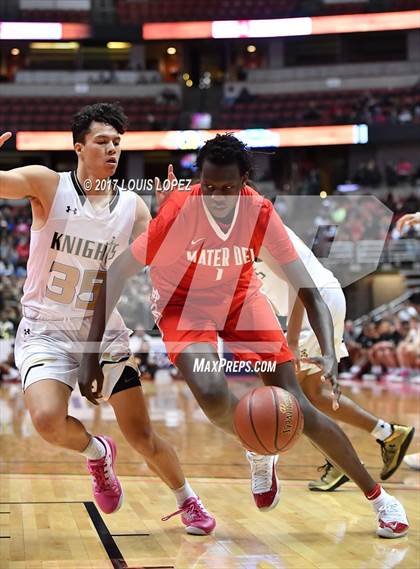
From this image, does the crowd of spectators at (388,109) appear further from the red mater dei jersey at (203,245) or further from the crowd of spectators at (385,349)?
the red mater dei jersey at (203,245)

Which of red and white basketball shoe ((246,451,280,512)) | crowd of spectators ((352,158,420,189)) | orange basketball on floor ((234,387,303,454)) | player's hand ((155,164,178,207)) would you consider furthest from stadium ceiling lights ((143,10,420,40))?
orange basketball on floor ((234,387,303,454))

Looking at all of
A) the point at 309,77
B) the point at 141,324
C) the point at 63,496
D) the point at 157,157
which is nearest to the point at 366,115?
the point at 309,77

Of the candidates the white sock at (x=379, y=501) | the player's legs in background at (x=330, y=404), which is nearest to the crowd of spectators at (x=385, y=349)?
the player's legs in background at (x=330, y=404)

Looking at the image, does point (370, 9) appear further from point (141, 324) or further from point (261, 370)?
point (261, 370)

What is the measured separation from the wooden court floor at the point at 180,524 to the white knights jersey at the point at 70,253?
1120 millimetres

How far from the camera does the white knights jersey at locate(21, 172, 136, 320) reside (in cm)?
413

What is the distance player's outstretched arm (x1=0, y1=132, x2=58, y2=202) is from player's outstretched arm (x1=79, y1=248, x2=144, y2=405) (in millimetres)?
524

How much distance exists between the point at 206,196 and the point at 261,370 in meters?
0.82

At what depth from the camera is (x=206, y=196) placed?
3846mm

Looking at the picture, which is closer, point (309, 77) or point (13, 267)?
point (13, 267)

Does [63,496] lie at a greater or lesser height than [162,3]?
lesser

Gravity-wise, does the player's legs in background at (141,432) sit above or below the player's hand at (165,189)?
below

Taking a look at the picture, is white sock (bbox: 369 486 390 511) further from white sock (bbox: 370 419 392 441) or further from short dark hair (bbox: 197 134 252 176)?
short dark hair (bbox: 197 134 252 176)

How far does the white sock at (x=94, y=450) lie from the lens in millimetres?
4172
